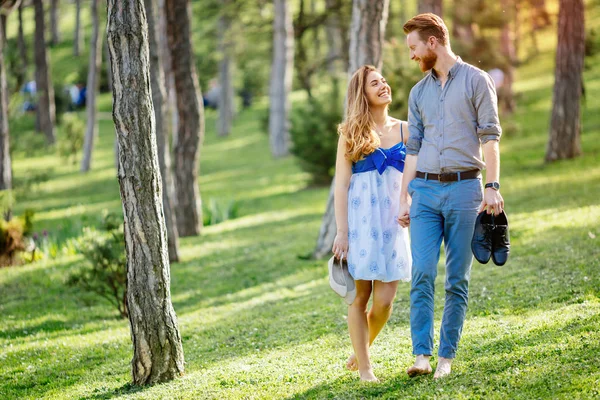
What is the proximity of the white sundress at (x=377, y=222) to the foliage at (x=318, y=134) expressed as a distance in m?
15.2

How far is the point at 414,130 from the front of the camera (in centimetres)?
514

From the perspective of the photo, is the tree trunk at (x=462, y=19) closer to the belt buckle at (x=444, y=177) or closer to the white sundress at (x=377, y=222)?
the white sundress at (x=377, y=222)

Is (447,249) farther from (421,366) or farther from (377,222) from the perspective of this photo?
(421,366)

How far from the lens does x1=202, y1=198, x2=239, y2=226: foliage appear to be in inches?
697

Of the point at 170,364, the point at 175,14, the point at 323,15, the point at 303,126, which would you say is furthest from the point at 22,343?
the point at 323,15

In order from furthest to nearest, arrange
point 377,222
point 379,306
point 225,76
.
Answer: point 225,76 < point 379,306 < point 377,222

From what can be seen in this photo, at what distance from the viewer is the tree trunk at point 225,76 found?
101 ft

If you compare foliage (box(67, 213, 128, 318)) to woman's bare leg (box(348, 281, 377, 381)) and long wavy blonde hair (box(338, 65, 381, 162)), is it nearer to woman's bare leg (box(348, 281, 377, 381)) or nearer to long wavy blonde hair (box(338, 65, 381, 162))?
woman's bare leg (box(348, 281, 377, 381))

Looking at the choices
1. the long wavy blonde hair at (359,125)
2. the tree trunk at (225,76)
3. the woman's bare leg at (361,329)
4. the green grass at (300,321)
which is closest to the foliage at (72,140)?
the tree trunk at (225,76)

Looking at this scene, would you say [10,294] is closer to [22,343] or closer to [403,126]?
[22,343]

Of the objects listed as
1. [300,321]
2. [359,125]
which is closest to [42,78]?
[300,321]

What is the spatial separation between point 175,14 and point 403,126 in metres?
9.40

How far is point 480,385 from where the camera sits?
15.9 ft

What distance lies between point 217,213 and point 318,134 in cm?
434
